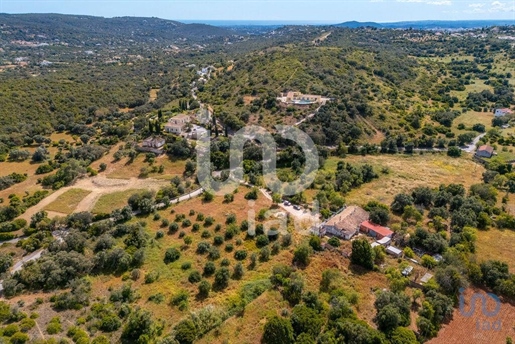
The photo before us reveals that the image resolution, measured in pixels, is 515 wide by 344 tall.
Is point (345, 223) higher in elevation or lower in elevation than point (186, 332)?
higher

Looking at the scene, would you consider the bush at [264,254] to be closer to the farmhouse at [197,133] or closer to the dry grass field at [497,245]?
the dry grass field at [497,245]

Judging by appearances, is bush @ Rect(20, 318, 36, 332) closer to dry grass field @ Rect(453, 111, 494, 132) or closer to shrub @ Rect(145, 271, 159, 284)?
shrub @ Rect(145, 271, 159, 284)

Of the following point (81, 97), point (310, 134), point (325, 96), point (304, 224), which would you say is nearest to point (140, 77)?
point (81, 97)

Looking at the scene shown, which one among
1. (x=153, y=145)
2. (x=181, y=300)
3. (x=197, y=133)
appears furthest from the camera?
(x=197, y=133)

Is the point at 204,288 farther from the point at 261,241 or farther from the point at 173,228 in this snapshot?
the point at 173,228

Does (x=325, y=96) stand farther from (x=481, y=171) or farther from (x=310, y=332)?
(x=310, y=332)

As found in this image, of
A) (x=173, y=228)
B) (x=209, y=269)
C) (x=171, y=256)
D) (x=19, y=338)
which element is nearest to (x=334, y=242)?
(x=209, y=269)

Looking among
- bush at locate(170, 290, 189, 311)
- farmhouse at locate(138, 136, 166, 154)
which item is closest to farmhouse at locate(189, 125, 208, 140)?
farmhouse at locate(138, 136, 166, 154)
